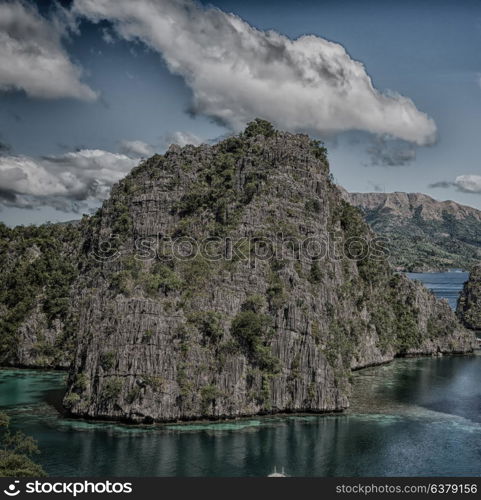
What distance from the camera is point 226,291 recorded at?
289 feet

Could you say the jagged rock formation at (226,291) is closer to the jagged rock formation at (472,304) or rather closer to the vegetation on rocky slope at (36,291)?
the vegetation on rocky slope at (36,291)

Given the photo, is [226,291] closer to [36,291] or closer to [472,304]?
[36,291]

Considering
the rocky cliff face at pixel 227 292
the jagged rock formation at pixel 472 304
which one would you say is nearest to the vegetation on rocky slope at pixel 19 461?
the rocky cliff face at pixel 227 292

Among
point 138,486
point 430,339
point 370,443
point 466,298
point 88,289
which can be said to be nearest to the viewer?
point 138,486

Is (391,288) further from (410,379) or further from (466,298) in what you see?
(466,298)

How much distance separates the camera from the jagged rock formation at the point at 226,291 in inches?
3105

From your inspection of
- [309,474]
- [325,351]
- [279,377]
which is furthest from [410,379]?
[309,474]

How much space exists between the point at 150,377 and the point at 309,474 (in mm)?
23703

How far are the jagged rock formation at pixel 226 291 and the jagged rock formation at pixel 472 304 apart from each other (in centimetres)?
6010

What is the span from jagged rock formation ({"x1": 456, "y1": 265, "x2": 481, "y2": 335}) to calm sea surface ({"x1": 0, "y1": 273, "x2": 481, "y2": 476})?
101m

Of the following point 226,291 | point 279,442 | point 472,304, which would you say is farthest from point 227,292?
point 472,304

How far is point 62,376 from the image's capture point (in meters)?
108

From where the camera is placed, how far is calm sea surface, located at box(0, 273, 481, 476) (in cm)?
6341

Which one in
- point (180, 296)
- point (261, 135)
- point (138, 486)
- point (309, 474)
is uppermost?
point (261, 135)
